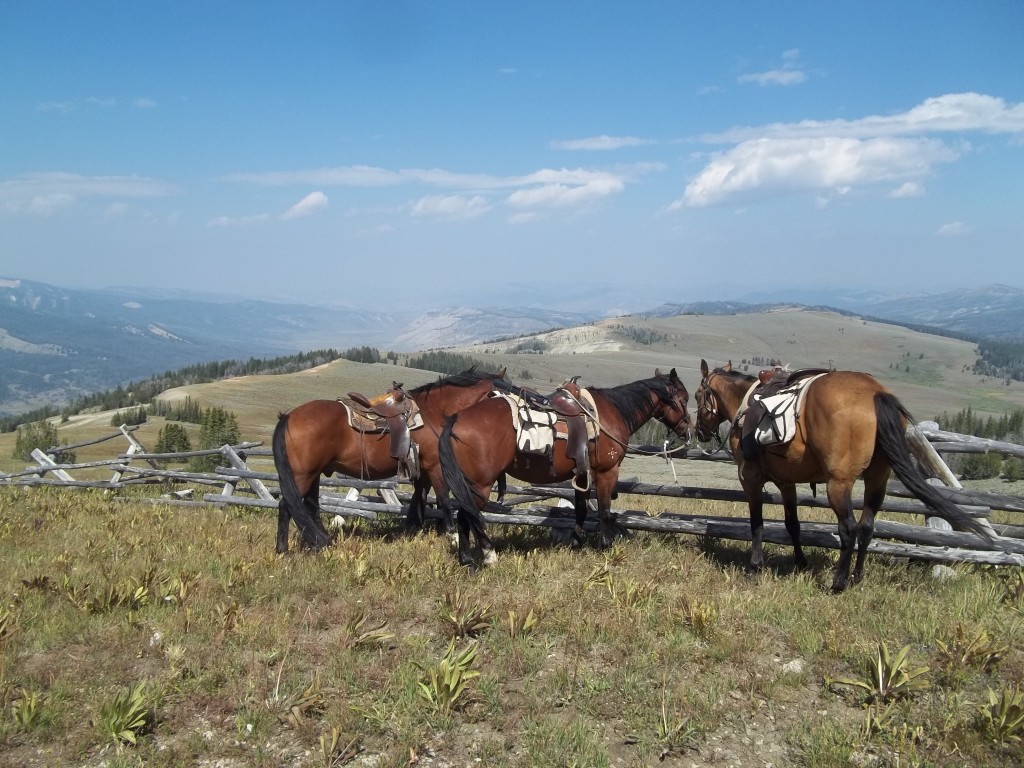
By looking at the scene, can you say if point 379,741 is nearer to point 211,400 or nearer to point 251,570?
point 251,570

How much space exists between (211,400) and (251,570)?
10168cm

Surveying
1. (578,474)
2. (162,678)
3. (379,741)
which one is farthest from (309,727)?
(578,474)

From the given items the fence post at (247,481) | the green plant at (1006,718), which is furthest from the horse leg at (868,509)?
the fence post at (247,481)

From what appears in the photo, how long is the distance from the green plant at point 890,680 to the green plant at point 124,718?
4645mm

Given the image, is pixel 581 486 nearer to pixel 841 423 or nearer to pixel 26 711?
pixel 841 423

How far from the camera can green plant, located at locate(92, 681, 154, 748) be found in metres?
4.19

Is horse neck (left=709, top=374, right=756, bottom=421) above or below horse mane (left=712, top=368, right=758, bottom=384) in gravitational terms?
below

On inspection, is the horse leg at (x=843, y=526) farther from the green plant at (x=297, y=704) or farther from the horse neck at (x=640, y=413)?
the green plant at (x=297, y=704)

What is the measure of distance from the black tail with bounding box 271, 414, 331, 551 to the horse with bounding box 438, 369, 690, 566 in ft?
6.53

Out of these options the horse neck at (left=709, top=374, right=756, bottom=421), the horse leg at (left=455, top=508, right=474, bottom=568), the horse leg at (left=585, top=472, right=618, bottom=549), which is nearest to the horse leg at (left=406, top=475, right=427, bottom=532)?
the horse leg at (left=455, top=508, right=474, bottom=568)

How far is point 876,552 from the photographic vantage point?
24.2 ft

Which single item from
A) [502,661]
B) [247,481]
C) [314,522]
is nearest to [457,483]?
[314,522]

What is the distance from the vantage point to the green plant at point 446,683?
4.54 m

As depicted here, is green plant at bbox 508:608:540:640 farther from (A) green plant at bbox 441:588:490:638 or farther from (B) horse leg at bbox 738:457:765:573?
(B) horse leg at bbox 738:457:765:573
